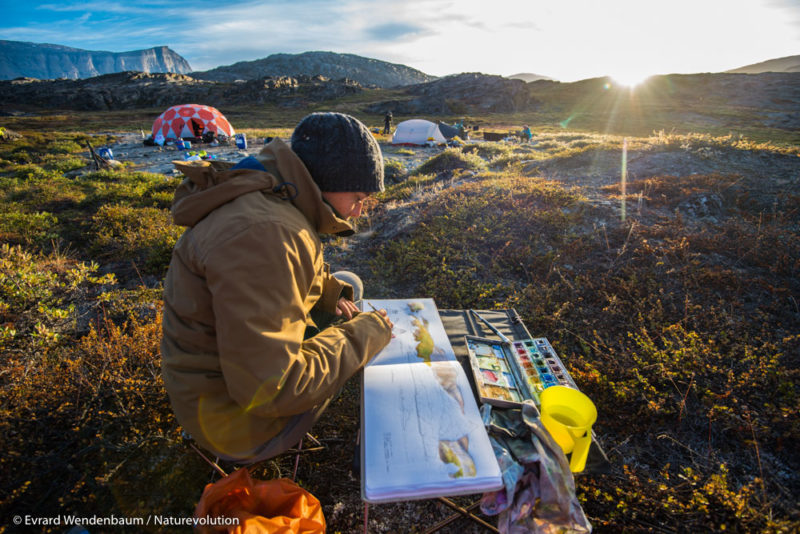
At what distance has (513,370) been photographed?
238 cm

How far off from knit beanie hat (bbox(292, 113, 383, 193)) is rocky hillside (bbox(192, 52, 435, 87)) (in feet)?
501

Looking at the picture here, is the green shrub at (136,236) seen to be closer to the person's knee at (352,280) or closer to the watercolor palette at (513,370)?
the person's knee at (352,280)

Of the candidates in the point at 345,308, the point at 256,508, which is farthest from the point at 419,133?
the point at 256,508

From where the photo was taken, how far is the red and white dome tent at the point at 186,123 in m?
18.9

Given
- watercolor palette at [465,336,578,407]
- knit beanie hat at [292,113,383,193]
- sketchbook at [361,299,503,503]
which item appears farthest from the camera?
watercolor palette at [465,336,578,407]

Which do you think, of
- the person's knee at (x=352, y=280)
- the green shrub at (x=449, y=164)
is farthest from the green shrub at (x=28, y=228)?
the green shrub at (x=449, y=164)

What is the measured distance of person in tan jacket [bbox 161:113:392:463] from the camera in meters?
1.28

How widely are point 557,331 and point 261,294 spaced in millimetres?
3194

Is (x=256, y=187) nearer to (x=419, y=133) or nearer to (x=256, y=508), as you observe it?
(x=256, y=508)

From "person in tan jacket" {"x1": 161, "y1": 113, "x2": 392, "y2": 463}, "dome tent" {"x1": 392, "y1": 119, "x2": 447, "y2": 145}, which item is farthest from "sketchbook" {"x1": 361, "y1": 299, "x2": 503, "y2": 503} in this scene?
"dome tent" {"x1": 392, "y1": 119, "x2": 447, "y2": 145}

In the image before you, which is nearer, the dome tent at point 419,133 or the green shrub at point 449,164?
the green shrub at point 449,164

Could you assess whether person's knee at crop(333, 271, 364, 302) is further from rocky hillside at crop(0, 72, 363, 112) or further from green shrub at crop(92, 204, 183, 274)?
rocky hillside at crop(0, 72, 363, 112)

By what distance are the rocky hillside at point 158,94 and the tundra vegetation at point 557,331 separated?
63715 mm

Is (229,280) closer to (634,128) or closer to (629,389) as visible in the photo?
(629,389)
